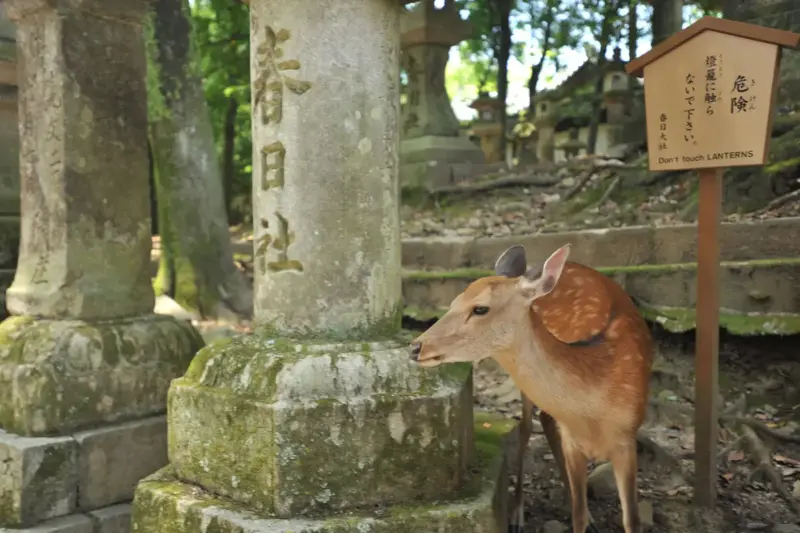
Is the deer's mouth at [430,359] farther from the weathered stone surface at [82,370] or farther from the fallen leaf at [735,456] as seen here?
the fallen leaf at [735,456]

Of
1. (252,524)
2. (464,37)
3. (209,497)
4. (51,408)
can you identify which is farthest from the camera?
(464,37)

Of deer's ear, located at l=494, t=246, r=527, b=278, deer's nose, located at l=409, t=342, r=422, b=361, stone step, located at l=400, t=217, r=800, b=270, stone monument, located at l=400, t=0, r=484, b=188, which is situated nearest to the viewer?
deer's nose, located at l=409, t=342, r=422, b=361

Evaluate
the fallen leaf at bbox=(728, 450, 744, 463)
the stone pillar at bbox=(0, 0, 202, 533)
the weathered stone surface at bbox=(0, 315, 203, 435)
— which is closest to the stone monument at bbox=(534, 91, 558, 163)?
the fallen leaf at bbox=(728, 450, 744, 463)

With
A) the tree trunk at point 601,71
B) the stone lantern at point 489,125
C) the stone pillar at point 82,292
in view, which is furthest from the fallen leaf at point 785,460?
the stone lantern at point 489,125

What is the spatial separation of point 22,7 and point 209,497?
2.37 meters

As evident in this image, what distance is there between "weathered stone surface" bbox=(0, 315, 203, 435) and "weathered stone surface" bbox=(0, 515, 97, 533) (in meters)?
0.36

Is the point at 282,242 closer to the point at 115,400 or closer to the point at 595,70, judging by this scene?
the point at 115,400

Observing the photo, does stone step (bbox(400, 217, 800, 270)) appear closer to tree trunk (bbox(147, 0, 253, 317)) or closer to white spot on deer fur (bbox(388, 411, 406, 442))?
tree trunk (bbox(147, 0, 253, 317))

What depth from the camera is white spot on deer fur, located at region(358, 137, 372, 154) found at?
8.20 ft

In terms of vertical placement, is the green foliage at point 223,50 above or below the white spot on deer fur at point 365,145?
above

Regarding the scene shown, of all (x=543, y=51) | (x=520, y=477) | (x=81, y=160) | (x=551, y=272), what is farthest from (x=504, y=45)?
(x=551, y=272)

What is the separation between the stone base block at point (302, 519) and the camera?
2.13 meters

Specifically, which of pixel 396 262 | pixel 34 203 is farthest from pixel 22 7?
pixel 396 262

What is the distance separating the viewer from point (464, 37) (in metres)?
9.89
